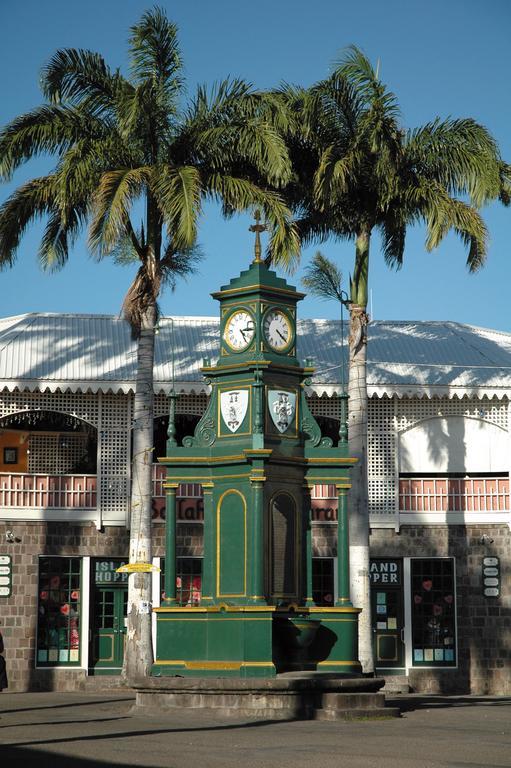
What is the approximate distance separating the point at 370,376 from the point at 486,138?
7.38m

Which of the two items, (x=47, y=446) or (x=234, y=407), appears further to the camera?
(x=47, y=446)

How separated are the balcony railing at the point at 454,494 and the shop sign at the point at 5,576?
9359 millimetres

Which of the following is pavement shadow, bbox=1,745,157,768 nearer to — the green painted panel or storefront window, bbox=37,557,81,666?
the green painted panel

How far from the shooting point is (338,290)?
2561 cm

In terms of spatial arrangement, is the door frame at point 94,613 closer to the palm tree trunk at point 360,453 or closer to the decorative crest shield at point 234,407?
the palm tree trunk at point 360,453

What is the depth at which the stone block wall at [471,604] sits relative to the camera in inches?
1196

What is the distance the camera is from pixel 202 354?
3153 centimetres

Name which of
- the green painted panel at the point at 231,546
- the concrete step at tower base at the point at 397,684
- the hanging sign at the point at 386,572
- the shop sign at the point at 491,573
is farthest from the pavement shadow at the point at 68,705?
the shop sign at the point at 491,573

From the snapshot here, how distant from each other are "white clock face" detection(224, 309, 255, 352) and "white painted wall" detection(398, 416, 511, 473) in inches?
454

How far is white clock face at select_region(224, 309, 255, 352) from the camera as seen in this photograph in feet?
66.5

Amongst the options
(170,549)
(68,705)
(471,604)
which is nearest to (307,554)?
(170,549)

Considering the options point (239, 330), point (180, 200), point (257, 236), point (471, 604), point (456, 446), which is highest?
point (180, 200)

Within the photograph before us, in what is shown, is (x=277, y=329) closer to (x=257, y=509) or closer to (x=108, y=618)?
(x=257, y=509)

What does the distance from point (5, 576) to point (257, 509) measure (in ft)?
39.5
